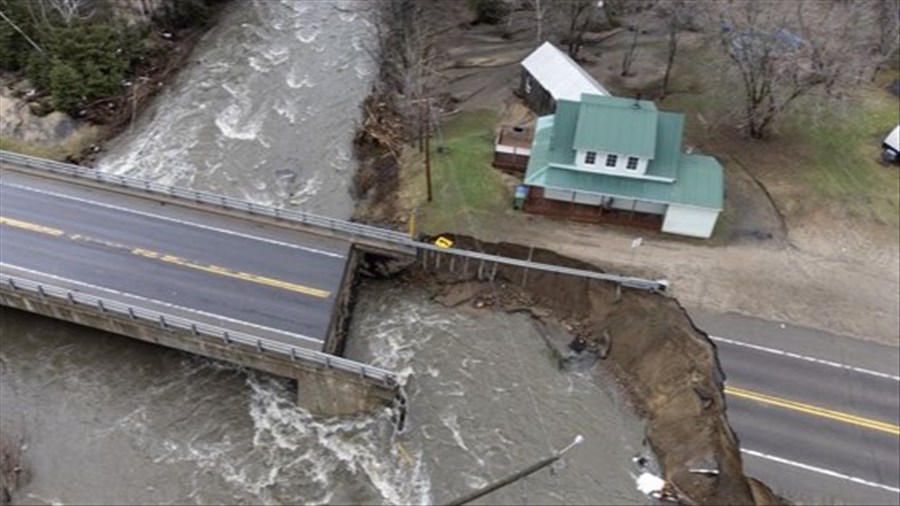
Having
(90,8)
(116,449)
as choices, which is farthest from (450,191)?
(90,8)

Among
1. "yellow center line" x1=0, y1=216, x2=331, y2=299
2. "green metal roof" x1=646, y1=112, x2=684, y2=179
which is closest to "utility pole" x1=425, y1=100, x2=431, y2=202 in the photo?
"yellow center line" x1=0, y1=216, x2=331, y2=299

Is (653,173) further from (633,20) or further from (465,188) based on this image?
(633,20)

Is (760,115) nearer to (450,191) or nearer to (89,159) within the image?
(450,191)

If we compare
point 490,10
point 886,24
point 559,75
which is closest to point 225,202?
point 559,75

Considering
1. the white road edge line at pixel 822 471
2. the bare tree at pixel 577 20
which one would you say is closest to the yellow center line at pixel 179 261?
the white road edge line at pixel 822 471

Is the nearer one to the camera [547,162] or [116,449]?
[116,449]

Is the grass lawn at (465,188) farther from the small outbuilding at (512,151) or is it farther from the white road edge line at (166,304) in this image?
the white road edge line at (166,304)
